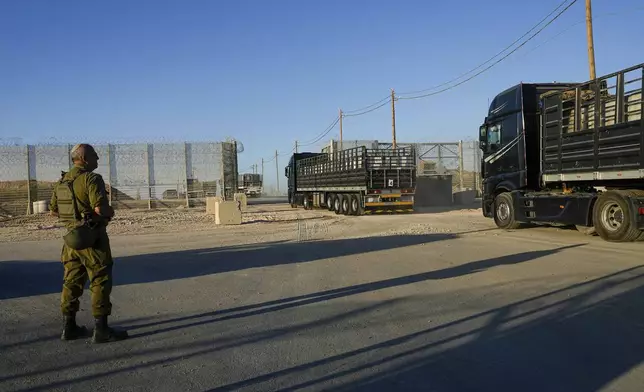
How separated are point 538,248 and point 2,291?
9.72 meters

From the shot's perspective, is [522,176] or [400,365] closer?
[400,365]

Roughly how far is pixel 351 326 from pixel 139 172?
36690 mm

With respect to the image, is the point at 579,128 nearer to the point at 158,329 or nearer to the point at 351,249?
the point at 351,249

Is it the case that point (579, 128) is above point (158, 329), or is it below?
above

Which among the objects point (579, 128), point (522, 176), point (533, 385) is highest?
point (579, 128)

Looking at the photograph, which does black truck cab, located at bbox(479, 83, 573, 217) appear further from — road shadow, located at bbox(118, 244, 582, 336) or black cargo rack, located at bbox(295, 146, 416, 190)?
black cargo rack, located at bbox(295, 146, 416, 190)

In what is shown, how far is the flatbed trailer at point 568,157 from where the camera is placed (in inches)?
422

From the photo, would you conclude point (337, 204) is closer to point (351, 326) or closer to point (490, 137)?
point (490, 137)

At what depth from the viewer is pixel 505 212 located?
15148 mm

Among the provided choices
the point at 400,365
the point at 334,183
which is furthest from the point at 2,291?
the point at 334,183

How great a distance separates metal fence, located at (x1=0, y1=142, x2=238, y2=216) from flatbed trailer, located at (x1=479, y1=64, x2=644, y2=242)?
24.7 meters

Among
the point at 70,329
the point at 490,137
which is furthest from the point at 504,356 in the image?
the point at 490,137

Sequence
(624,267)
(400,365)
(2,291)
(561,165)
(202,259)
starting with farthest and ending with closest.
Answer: (561,165) < (202,259) < (624,267) < (2,291) < (400,365)

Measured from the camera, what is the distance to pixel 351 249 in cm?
1159
